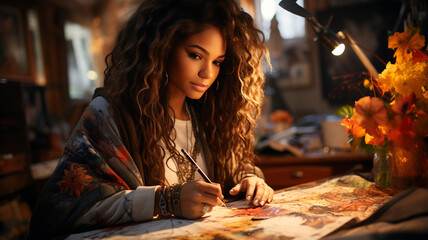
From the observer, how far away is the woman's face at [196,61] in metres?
1.09

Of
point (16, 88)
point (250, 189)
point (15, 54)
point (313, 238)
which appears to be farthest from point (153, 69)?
point (15, 54)

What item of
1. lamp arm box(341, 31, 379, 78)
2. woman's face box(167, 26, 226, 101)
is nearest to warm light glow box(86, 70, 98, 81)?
woman's face box(167, 26, 226, 101)

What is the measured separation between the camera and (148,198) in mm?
863

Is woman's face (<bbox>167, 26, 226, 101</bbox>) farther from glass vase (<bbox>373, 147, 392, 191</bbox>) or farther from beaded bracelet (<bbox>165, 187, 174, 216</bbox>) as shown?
glass vase (<bbox>373, 147, 392, 191</bbox>)

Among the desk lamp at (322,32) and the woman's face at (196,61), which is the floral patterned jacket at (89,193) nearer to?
the woman's face at (196,61)

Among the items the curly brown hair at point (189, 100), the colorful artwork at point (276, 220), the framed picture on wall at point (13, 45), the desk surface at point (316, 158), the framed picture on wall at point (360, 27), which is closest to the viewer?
the colorful artwork at point (276, 220)

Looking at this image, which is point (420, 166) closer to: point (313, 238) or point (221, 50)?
point (313, 238)

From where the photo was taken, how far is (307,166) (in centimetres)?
215

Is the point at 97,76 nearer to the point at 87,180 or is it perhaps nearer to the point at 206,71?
the point at 206,71

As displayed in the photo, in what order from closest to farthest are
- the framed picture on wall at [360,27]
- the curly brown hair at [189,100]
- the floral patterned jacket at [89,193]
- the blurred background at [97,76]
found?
the floral patterned jacket at [89,193] < the curly brown hair at [189,100] < the blurred background at [97,76] < the framed picture on wall at [360,27]

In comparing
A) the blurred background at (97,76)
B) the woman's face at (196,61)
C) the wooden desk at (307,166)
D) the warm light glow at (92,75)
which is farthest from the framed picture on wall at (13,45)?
the woman's face at (196,61)

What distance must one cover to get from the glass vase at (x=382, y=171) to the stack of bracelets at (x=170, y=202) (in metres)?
0.62

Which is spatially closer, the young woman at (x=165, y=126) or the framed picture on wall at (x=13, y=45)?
the young woman at (x=165, y=126)

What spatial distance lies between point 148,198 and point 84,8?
4972mm
